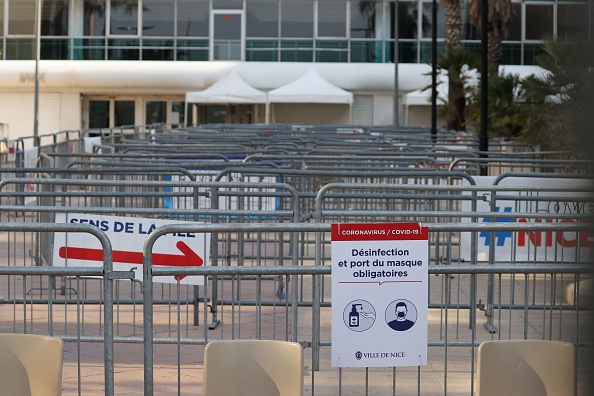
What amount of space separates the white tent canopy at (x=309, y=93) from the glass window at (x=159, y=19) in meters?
7.96

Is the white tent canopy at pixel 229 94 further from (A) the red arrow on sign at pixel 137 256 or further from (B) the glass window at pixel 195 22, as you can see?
(A) the red arrow on sign at pixel 137 256

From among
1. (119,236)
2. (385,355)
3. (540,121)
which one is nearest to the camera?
(385,355)

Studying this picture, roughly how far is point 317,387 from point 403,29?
38.3 m

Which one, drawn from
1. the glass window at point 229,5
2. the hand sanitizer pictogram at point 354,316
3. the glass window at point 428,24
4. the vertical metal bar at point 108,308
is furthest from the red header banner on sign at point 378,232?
the glass window at point 229,5

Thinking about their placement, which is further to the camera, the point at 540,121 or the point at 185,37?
the point at 185,37

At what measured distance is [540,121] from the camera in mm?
19812

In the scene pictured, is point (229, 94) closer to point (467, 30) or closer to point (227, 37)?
point (227, 37)

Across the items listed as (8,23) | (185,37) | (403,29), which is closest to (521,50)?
(403,29)

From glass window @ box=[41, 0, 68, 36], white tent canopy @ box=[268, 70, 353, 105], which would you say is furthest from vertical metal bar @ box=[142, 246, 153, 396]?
glass window @ box=[41, 0, 68, 36]

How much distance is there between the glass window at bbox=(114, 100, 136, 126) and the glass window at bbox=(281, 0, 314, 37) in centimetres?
731

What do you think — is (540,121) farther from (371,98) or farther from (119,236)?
(371,98)

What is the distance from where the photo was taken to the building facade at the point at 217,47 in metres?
43.8

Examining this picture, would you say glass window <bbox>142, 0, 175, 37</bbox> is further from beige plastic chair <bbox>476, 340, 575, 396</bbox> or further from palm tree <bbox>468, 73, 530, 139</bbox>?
beige plastic chair <bbox>476, 340, 575, 396</bbox>

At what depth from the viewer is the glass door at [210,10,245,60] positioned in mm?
44438
